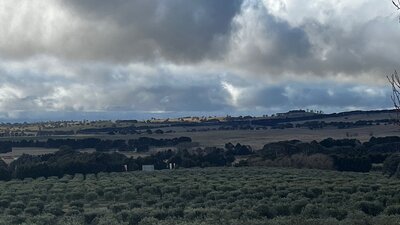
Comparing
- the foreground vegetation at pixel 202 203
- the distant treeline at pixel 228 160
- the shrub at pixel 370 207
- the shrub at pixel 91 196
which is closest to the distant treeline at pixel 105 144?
the distant treeline at pixel 228 160

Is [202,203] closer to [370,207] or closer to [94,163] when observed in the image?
[370,207]

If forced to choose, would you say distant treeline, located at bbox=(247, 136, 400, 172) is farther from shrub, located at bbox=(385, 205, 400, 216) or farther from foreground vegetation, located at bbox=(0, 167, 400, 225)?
shrub, located at bbox=(385, 205, 400, 216)

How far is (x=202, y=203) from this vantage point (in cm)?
3216

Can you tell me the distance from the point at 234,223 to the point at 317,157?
4053cm

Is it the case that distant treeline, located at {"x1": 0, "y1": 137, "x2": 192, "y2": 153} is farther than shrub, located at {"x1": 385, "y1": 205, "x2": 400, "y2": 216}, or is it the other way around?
distant treeline, located at {"x1": 0, "y1": 137, "x2": 192, "y2": 153}

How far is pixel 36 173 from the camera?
5753 cm

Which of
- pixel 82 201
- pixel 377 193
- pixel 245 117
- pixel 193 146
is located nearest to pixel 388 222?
pixel 377 193

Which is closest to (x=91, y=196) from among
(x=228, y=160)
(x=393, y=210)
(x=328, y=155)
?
(x=393, y=210)

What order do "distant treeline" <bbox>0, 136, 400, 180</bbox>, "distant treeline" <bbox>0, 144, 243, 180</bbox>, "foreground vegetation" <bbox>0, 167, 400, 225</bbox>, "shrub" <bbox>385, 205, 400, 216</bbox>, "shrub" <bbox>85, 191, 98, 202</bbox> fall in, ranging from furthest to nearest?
"distant treeline" <bbox>0, 136, 400, 180</bbox>
"distant treeline" <bbox>0, 144, 243, 180</bbox>
"shrub" <bbox>85, 191, 98, 202</bbox>
"shrub" <bbox>385, 205, 400, 216</bbox>
"foreground vegetation" <bbox>0, 167, 400, 225</bbox>

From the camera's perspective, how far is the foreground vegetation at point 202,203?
2606 cm

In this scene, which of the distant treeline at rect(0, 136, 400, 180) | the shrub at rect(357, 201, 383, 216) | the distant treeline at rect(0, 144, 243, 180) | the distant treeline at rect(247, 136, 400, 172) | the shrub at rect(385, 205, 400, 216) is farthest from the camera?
the distant treeline at rect(247, 136, 400, 172)

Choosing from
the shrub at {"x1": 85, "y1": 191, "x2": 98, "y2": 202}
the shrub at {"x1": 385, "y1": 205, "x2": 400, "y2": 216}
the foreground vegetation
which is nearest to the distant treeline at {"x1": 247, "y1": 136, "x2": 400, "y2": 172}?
the foreground vegetation

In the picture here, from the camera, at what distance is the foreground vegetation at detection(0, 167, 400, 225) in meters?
Answer: 26.1

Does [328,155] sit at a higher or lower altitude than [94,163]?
higher
